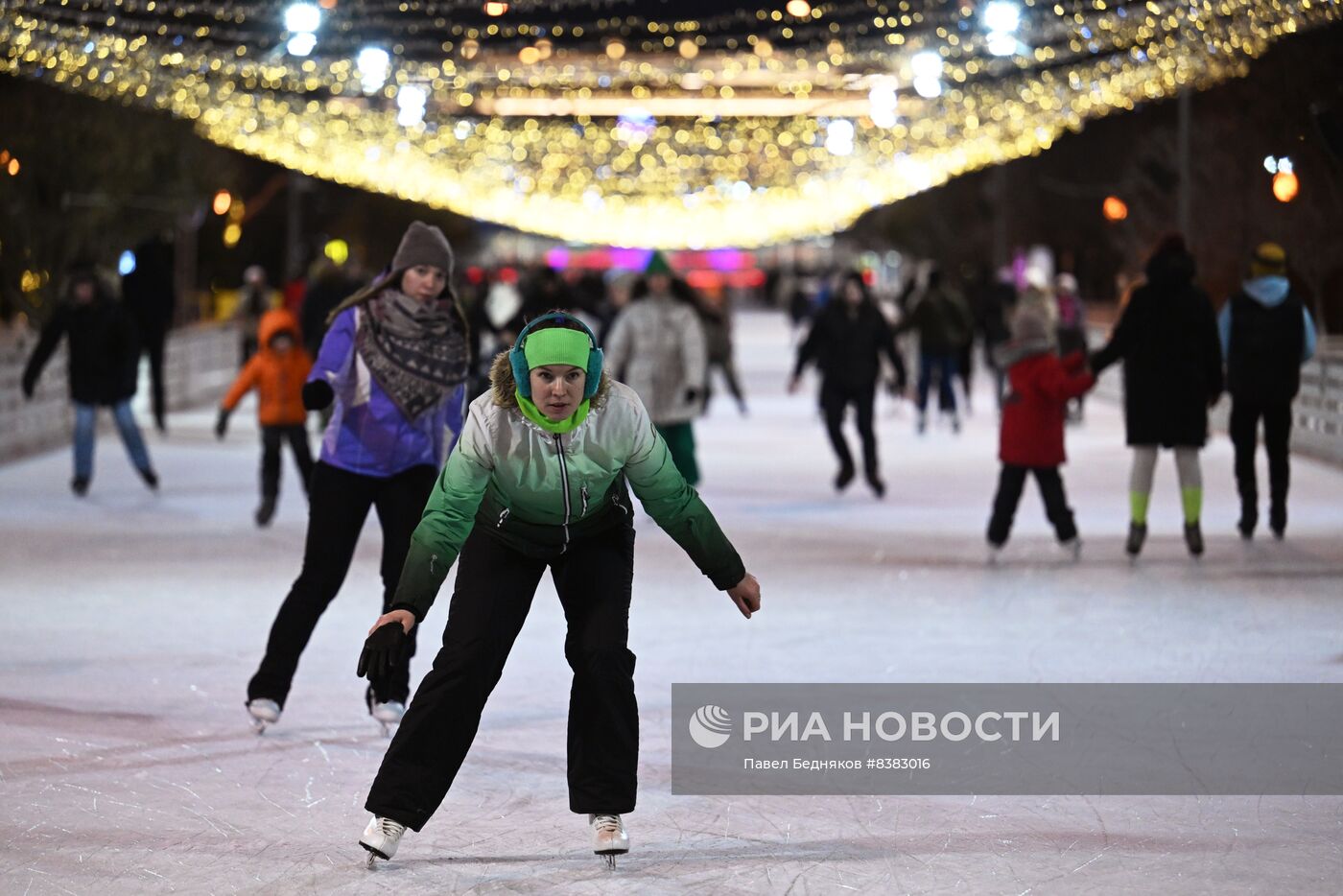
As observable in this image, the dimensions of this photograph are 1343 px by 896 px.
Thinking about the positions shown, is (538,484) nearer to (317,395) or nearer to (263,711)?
(263,711)

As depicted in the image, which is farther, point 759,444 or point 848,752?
point 759,444

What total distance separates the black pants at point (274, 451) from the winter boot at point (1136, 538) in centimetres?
446

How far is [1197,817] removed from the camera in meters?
5.61

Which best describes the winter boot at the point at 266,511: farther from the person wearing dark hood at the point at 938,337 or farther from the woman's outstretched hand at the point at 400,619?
the person wearing dark hood at the point at 938,337

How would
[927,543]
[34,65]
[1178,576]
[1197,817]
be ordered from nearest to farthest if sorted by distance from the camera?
[1197,817]
[1178,576]
[927,543]
[34,65]

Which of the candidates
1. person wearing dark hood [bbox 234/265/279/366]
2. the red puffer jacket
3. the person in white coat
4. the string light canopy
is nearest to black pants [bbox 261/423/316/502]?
the person in white coat

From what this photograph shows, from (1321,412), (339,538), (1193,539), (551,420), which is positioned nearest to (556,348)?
(551,420)

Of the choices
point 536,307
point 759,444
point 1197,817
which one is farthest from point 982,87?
point 1197,817

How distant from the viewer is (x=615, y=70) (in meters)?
26.0

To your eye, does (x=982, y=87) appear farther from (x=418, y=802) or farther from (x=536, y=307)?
(x=418, y=802)

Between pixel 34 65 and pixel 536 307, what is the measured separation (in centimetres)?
379

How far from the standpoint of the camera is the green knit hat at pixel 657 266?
522 inches

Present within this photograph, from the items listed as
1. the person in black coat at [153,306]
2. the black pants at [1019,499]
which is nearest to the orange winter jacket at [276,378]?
the black pants at [1019,499]

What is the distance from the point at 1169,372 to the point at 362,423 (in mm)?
5128
